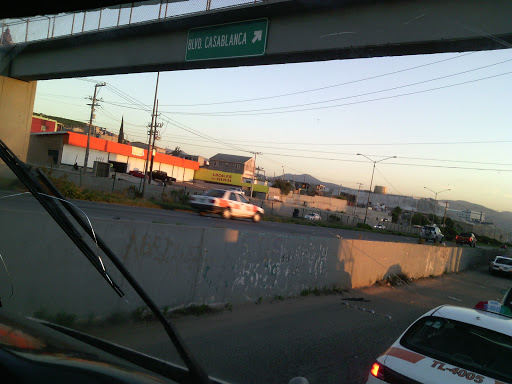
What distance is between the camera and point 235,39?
28.8 ft

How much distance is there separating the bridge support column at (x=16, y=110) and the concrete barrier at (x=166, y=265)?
11.5 meters

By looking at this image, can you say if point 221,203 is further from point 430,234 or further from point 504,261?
point 430,234

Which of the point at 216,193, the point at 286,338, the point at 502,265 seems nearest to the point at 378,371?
the point at 286,338

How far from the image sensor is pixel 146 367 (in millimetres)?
2541

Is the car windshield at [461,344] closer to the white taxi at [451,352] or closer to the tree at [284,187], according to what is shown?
the white taxi at [451,352]

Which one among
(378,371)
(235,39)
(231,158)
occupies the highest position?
(231,158)

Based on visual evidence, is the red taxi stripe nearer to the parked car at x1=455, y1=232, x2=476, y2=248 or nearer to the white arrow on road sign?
the white arrow on road sign

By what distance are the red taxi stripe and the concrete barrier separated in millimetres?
3846

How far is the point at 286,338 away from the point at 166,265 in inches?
91.8

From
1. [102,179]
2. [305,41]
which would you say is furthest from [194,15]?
[102,179]

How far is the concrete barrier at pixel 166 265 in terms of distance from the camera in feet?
16.7

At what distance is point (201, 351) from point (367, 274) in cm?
891

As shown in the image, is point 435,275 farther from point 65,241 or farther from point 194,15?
point 65,241

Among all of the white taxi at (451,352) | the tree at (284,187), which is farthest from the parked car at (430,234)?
the white taxi at (451,352)
